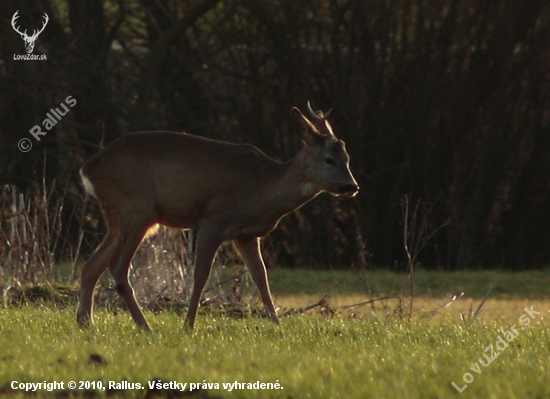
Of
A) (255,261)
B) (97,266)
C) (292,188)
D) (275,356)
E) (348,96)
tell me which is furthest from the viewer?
(348,96)

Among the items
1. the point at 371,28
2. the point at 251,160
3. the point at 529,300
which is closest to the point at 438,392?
the point at 251,160

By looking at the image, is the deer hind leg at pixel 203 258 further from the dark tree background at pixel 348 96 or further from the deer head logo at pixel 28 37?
the deer head logo at pixel 28 37

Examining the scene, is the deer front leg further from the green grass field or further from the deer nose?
the deer nose

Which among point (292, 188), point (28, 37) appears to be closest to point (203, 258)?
point (292, 188)

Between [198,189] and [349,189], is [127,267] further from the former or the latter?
[349,189]

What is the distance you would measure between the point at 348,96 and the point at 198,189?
906 cm

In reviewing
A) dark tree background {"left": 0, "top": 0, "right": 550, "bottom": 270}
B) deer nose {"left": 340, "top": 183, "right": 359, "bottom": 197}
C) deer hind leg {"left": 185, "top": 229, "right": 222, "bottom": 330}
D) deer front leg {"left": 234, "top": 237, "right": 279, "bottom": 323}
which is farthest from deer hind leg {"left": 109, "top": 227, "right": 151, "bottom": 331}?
dark tree background {"left": 0, "top": 0, "right": 550, "bottom": 270}

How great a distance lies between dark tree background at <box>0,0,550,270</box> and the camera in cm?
1803

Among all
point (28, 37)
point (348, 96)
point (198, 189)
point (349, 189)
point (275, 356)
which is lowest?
point (275, 356)

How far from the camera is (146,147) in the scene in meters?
9.62

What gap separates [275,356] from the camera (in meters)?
7.68

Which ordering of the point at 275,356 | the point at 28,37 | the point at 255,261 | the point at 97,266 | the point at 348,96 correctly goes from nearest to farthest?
the point at 275,356
the point at 97,266
the point at 255,261
the point at 28,37
the point at 348,96

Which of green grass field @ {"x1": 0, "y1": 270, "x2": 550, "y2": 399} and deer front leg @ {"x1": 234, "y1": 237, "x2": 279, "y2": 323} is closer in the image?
green grass field @ {"x1": 0, "y1": 270, "x2": 550, "y2": 399}

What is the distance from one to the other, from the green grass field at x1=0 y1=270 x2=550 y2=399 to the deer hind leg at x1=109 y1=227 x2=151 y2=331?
0.14 meters
